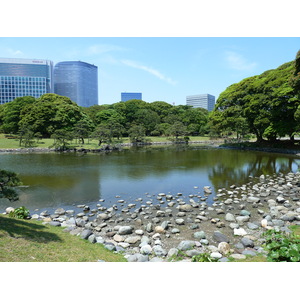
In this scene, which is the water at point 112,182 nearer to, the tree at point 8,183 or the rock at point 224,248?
the tree at point 8,183

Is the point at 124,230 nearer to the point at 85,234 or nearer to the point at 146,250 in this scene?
the point at 85,234

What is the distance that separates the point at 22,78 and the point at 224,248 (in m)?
97.3

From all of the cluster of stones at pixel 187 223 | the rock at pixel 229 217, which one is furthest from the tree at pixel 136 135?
the rock at pixel 229 217

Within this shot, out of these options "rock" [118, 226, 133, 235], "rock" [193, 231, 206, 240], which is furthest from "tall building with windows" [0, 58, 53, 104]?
"rock" [193, 231, 206, 240]

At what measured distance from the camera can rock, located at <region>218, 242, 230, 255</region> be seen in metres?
5.11

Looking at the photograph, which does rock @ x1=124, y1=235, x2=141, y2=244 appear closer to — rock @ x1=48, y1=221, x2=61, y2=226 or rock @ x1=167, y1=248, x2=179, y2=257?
rock @ x1=167, y1=248, x2=179, y2=257

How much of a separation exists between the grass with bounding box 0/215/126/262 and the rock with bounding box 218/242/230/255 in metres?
2.14

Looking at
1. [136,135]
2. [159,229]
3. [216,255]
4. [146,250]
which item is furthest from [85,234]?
[136,135]

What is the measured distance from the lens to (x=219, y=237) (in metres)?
5.85

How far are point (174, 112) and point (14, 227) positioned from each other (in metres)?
54.6

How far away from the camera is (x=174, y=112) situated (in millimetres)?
57969

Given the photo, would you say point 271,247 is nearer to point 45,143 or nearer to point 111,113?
point 45,143

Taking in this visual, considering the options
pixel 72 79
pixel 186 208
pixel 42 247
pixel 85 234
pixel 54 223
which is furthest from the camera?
pixel 72 79

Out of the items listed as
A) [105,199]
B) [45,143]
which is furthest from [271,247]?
[45,143]
